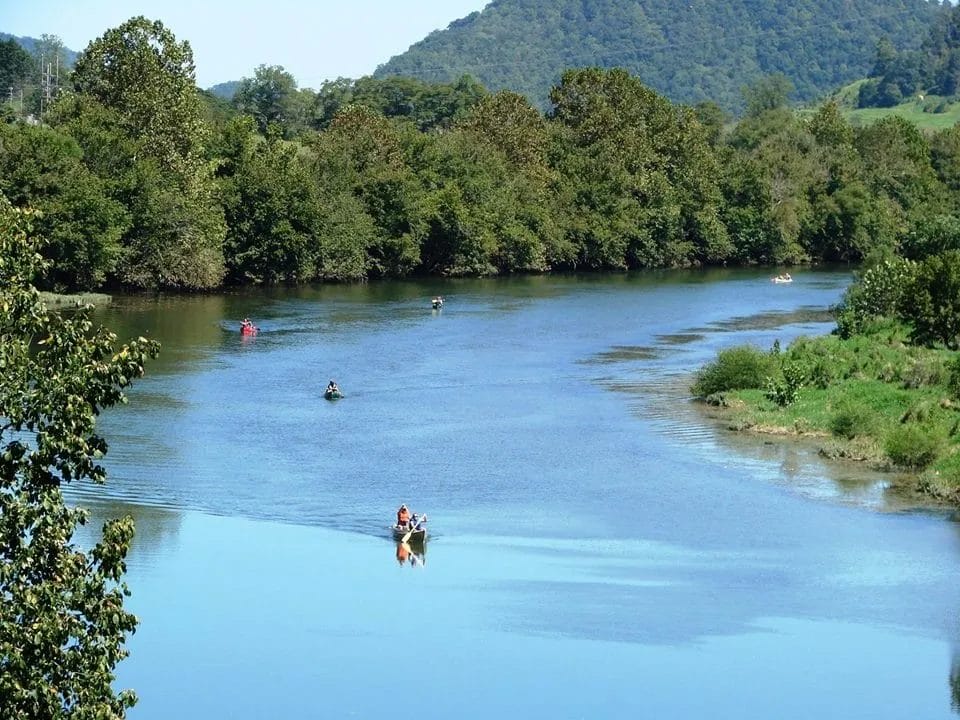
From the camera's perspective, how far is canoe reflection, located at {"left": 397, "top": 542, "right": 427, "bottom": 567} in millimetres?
36928

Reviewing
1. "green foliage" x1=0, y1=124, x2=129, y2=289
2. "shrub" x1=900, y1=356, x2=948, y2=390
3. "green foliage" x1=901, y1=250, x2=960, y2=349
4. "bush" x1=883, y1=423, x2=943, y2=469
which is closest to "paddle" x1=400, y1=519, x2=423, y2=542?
"bush" x1=883, y1=423, x2=943, y2=469

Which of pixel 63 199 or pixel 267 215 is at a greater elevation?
pixel 63 199

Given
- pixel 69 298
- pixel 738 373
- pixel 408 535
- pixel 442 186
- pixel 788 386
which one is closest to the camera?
pixel 408 535

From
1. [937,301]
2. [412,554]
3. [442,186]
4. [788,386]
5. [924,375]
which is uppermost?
[442,186]

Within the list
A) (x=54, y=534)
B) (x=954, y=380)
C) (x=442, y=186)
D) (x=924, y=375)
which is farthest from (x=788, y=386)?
(x=442, y=186)

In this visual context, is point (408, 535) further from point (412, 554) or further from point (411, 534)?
point (412, 554)

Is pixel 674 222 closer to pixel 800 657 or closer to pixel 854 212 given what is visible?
pixel 854 212

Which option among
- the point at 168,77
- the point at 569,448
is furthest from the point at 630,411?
the point at 168,77

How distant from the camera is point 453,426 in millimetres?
52281

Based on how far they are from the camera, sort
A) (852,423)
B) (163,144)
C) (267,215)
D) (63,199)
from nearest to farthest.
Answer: (852,423) < (63,199) < (163,144) < (267,215)

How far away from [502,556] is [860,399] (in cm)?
1880

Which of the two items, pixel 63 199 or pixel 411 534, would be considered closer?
pixel 411 534

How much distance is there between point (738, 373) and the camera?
2238 inches

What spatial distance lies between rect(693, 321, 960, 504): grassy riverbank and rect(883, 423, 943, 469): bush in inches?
1.1
